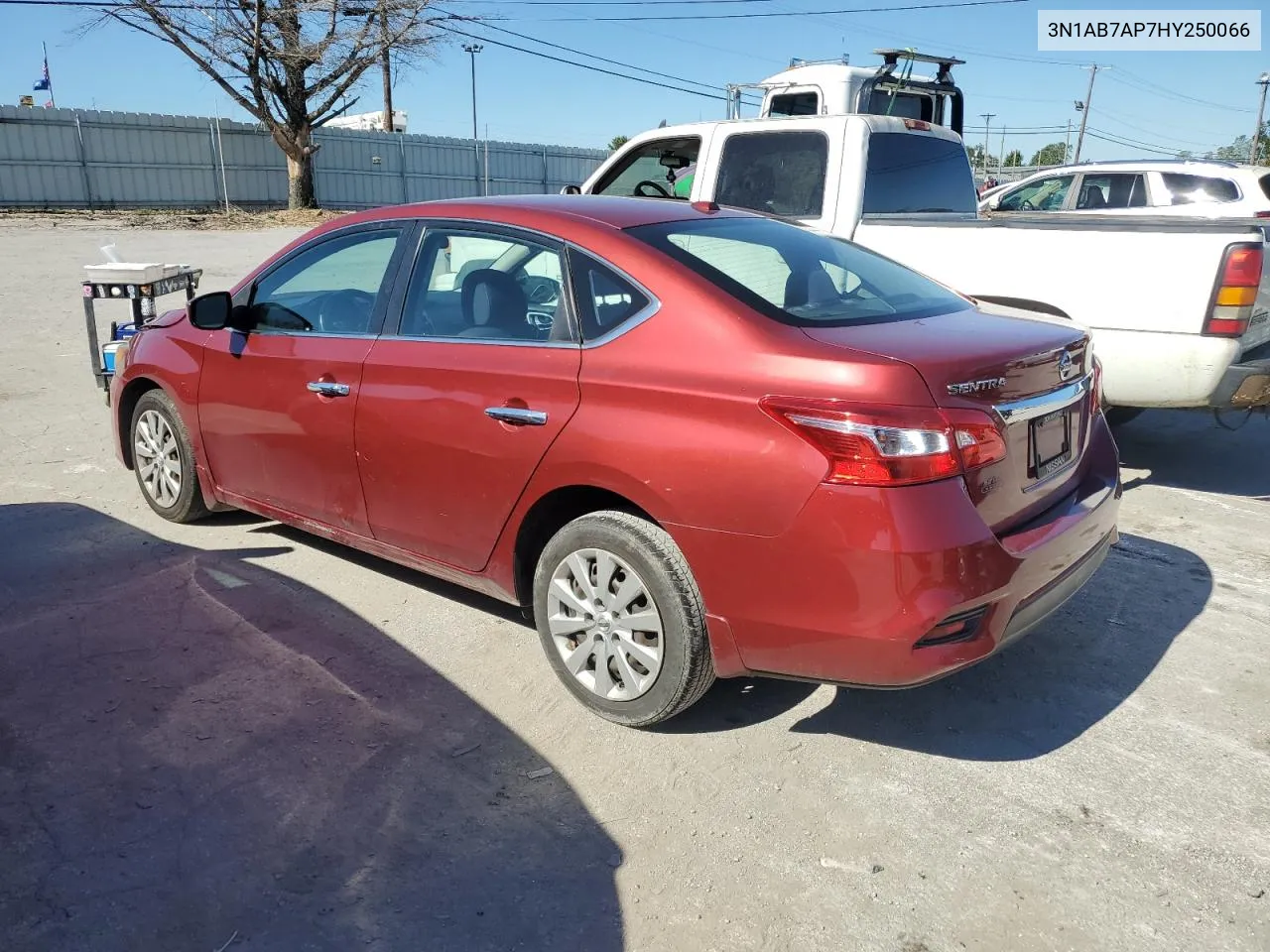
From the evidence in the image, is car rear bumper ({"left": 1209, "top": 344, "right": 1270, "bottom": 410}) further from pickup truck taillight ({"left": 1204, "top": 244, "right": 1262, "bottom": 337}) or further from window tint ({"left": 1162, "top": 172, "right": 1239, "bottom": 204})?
window tint ({"left": 1162, "top": 172, "right": 1239, "bottom": 204})

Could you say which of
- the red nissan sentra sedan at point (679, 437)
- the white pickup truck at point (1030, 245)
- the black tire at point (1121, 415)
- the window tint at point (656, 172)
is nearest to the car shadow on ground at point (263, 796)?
the red nissan sentra sedan at point (679, 437)

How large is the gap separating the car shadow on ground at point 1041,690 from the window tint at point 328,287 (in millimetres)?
2420

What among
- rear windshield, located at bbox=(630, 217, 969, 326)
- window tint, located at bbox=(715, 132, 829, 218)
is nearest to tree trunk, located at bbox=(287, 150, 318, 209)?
window tint, located at bbox=(715, 132, 829, 218)

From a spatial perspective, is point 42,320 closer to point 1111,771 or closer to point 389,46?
point 1111,771

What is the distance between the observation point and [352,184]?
3281 centimetres

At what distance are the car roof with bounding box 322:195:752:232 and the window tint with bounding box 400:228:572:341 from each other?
0.08m

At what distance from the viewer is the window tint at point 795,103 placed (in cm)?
967

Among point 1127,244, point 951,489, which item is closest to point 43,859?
point 951,489

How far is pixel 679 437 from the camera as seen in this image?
3.03m

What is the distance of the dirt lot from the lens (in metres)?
2.55

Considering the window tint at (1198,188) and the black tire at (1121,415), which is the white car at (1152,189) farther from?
the black tire at (1121,415)

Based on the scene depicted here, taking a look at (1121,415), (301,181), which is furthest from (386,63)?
(1121,415)

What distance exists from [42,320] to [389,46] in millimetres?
21184

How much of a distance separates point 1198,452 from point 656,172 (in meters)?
4.42
